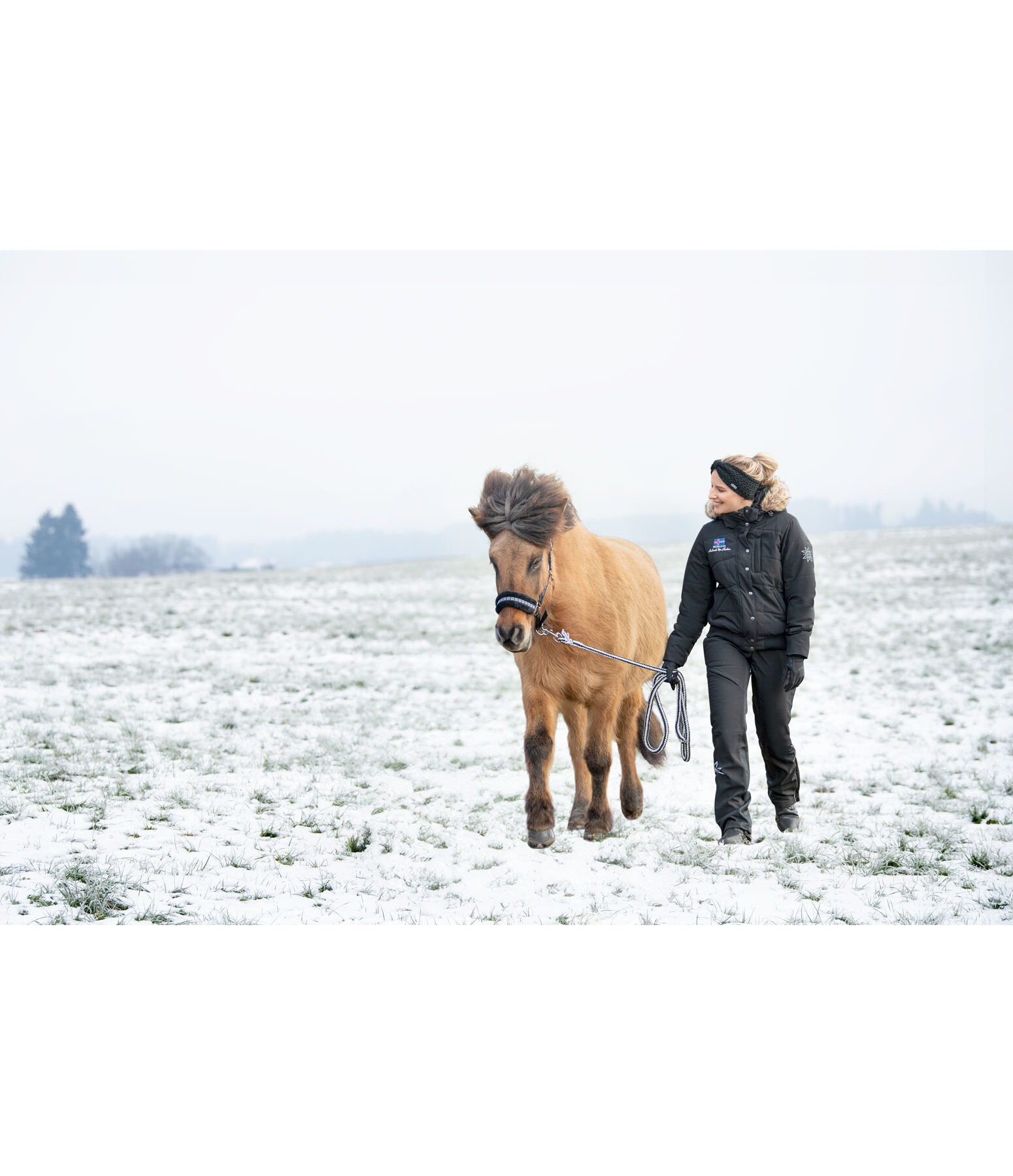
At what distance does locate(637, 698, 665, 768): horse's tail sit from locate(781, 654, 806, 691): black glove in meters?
1.52

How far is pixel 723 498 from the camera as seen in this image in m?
4.82

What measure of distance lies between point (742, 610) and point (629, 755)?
152 centimetres

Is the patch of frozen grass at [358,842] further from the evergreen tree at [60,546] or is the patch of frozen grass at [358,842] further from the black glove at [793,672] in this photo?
the evergreen tree at [60,546]

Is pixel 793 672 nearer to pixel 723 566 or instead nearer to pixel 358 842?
pixel 723 566

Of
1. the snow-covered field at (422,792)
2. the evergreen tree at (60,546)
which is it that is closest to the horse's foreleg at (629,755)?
the snow-covered field at (422,792)

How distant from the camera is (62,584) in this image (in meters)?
22.7

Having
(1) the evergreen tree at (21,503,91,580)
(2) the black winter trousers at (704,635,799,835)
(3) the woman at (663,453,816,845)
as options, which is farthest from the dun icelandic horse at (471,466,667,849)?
(1) the evergreen tree at (21,503,91,580)

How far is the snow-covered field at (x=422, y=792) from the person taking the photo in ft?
14.2

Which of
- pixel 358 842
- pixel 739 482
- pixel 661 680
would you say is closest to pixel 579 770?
pixel 661 680

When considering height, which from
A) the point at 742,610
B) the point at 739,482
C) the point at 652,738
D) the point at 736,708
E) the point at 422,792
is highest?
the point at 739,482

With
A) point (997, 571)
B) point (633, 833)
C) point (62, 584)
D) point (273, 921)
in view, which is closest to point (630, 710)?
point (633, 833)

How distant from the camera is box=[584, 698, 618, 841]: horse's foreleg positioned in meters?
5.22

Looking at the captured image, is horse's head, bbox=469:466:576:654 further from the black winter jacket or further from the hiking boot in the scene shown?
the hiking boot

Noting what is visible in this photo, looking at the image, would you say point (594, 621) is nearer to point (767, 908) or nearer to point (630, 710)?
point (630, 710)
